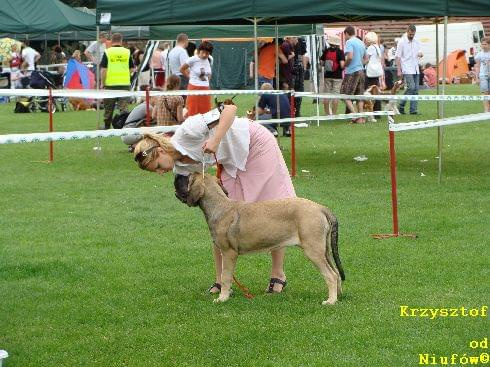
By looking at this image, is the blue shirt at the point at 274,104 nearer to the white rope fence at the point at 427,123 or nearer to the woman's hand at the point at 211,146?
the white rope fence at the point at 427,123

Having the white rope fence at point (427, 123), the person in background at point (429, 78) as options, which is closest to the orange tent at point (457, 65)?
the person in background at point (429, 78)

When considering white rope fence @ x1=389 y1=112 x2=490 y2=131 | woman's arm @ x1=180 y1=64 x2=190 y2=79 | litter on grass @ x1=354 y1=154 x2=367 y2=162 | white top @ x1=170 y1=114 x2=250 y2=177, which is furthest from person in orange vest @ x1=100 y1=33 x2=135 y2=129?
white top @ x1=170 y1=114 x2=250 y2=177

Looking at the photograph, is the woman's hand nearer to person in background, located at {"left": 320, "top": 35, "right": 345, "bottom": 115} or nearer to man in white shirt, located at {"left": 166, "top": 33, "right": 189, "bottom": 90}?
man in white shirt, located at {"left": 166, "top": 33, "right": 189, "bottom": 90}

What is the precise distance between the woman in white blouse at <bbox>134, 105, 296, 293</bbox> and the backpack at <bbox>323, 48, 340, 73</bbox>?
15.4m

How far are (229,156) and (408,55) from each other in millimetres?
16300

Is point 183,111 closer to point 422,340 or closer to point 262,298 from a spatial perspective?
point 262,298

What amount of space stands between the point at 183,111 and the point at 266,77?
3837 mm

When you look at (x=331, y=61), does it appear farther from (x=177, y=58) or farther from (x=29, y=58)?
(x=29, y=58)

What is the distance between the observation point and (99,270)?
24.5ft

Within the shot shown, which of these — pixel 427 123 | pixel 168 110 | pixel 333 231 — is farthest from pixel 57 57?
pixel 333 231

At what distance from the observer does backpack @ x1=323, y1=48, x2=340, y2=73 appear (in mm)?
21688

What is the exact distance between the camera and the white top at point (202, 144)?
6125 mm

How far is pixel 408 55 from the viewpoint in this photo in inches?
867

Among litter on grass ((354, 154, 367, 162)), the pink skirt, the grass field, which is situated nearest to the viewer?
the grass field
